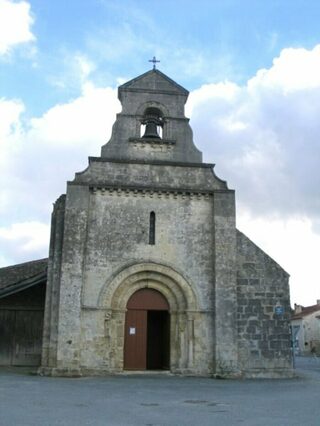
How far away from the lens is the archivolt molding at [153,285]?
16859mm

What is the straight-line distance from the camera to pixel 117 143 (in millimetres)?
18500

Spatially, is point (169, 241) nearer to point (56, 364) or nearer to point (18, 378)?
point (56, 364)

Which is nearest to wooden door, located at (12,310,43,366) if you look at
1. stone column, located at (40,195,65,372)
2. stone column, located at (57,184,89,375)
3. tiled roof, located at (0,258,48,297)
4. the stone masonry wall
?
tiled roof, located at (0,258,48,297)

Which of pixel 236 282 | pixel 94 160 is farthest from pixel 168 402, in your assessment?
pixel 94 160

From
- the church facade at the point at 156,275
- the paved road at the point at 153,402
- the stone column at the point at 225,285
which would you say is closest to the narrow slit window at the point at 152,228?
the church facade at the point at 156,275

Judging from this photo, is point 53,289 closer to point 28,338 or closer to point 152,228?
point 152,228

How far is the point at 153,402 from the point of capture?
10180mm

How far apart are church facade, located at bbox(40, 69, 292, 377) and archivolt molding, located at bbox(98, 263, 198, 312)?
4cm

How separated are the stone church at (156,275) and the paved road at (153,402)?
1.49 metres

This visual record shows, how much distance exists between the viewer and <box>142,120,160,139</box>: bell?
19094 mm

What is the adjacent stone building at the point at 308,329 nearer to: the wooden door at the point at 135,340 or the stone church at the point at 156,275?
the stone church at the point at 156,275

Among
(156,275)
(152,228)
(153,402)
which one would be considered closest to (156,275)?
(156,275)

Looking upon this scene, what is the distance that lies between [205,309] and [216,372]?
212cm

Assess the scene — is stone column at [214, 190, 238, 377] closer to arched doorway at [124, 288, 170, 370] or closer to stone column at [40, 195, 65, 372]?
arched doorway at [124, 288, 170, 370]
